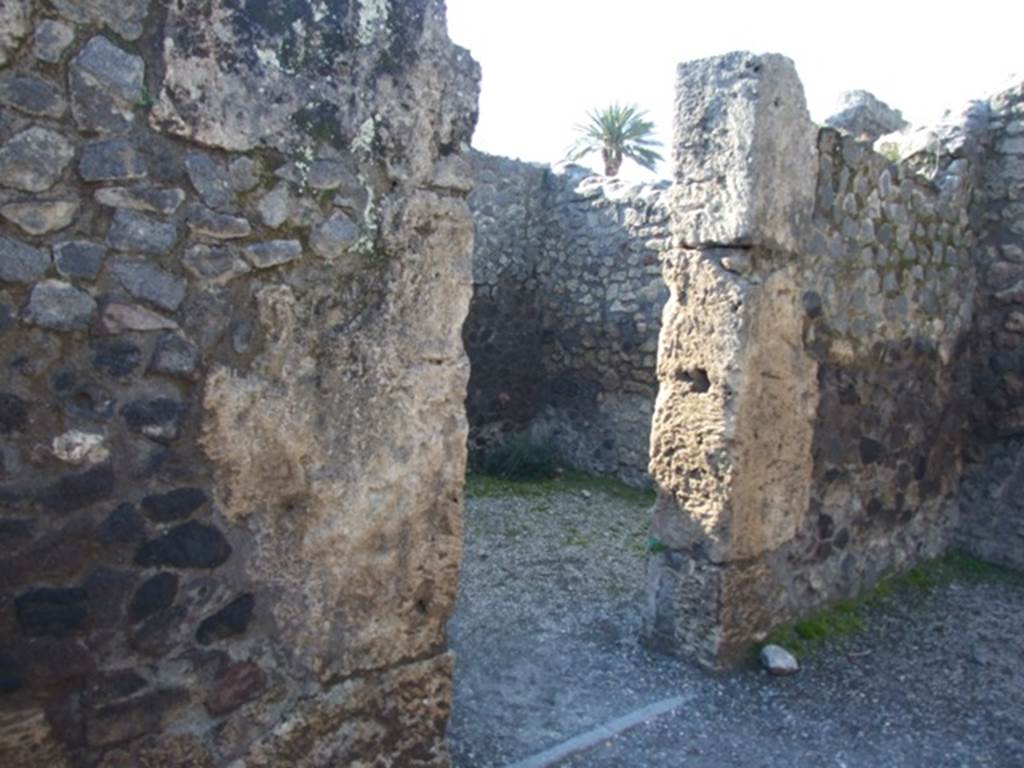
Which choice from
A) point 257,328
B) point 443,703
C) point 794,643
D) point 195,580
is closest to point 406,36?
point 257,328

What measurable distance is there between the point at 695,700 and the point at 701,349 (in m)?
1.46

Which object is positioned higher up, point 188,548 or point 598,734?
point 188,548

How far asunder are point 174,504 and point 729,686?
2.66m

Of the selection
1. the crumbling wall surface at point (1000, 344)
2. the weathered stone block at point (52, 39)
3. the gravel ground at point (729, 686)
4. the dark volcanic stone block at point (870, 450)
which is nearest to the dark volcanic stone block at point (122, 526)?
the weathered stone block at point (52, 39)

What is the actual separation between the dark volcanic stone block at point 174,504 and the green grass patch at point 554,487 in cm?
524

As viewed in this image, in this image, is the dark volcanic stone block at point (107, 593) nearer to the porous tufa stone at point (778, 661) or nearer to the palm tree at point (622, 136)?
the porous tufa stone at point (778, 661)

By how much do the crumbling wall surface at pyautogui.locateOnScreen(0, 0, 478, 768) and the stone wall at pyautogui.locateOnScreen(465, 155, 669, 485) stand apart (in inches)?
216

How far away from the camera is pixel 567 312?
28.4 ft

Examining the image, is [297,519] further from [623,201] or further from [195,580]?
[623,201]

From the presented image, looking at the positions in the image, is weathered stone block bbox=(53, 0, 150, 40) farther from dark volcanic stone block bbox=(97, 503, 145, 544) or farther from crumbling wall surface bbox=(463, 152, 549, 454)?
crumbling wall surface bbox=(463, 152, 549, 454)

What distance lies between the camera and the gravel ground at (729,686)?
3.41 m

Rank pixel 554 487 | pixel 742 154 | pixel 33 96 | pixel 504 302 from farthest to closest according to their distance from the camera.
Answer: pixel 504 302 < pixel 554 487 < pixel 742 154 < pixel 33 96

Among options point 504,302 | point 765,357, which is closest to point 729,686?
point 765,357

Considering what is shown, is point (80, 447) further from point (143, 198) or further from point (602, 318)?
point (602, 318)
